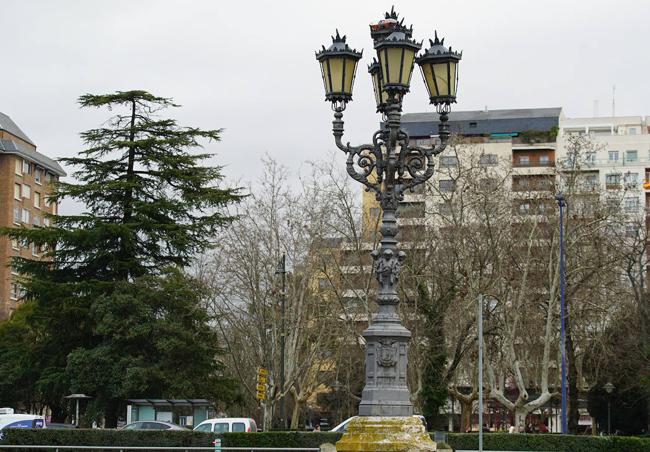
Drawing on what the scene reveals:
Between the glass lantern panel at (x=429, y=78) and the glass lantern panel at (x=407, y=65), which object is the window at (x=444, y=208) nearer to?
the glass lantern panel at (x=429, y=78)

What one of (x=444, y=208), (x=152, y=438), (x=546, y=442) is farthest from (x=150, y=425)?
(x=444, y=208)

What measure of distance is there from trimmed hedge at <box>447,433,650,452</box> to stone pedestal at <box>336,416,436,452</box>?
1993 centimetres

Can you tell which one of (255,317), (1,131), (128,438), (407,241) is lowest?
(128,438)

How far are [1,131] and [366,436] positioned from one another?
78.0 metres

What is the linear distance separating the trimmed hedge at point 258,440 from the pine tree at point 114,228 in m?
11.7

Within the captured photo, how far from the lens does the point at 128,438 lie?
107 feet

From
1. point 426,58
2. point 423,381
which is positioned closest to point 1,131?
point 423,381

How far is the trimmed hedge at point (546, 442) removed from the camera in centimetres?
3222

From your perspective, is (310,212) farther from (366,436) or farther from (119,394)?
(366,436)

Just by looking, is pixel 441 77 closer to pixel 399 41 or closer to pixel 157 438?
pixel 399 41

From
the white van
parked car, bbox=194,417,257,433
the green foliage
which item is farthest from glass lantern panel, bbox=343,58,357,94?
the white van

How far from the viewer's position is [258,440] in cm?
3170

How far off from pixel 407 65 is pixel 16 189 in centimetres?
7638

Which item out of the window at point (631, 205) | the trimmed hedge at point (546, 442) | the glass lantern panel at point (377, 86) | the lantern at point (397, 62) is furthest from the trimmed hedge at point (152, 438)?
the window at point (631, 205)
